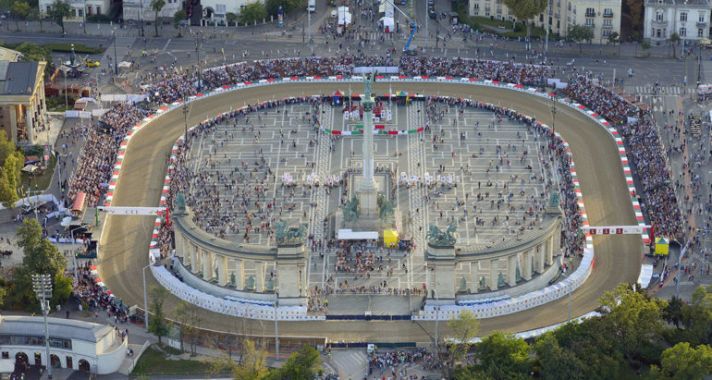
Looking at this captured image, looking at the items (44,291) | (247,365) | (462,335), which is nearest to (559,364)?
(462,335)

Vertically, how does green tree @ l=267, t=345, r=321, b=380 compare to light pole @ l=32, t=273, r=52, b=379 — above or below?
below

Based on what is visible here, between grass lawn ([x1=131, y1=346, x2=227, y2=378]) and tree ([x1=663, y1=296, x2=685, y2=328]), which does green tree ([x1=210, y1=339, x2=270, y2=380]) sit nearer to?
grass lawn ([x1=131, y1=346, x2=227, y2=378])

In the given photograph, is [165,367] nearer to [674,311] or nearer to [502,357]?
[502,357]

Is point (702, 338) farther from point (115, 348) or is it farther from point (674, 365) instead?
point (115, 348)

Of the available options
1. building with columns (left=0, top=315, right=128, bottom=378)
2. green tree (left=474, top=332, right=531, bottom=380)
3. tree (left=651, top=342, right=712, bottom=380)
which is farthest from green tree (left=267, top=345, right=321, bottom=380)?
tree (left=651, top=342, right=712, bottom=380)

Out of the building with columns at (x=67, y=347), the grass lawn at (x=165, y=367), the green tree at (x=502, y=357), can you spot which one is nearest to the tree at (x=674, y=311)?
the green tree at (x=502, y=357)

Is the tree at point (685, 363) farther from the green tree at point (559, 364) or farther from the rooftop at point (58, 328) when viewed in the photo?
the rooftop at point (58, 328)

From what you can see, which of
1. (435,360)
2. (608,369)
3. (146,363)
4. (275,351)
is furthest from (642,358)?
(146,363)
